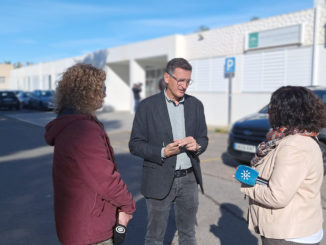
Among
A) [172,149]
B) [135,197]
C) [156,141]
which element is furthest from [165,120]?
[135,197]

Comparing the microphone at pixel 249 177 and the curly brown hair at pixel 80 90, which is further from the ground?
the curly brown hair at pixel 80 90

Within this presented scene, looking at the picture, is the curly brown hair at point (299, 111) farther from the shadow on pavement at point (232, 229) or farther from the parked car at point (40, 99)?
the parked car at point (40, 99)

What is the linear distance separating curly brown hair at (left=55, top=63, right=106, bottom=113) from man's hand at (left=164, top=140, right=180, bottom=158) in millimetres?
766

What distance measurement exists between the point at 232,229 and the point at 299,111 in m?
2.48

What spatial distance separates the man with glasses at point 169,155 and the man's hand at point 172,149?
0.18 feet

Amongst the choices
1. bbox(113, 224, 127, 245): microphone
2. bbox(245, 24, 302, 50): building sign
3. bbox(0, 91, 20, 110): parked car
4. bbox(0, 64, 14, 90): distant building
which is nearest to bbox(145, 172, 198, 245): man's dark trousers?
bbox(113, 224, 127, 245): microphone

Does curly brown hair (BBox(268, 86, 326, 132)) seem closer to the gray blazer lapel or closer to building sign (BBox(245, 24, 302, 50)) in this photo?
the gray blazer lapel

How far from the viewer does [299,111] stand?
1979mm

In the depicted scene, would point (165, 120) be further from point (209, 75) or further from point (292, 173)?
point (209, 75)

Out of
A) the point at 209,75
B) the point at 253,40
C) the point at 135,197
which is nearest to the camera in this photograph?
the point at 135,197

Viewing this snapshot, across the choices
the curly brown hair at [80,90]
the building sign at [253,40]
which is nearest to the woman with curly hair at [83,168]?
the curly brown hair at [80,90]

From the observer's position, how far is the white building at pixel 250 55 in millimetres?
12266

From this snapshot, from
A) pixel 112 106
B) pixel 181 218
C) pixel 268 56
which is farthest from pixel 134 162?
pixel 112 106

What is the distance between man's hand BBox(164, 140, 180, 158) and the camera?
8.29 feet
